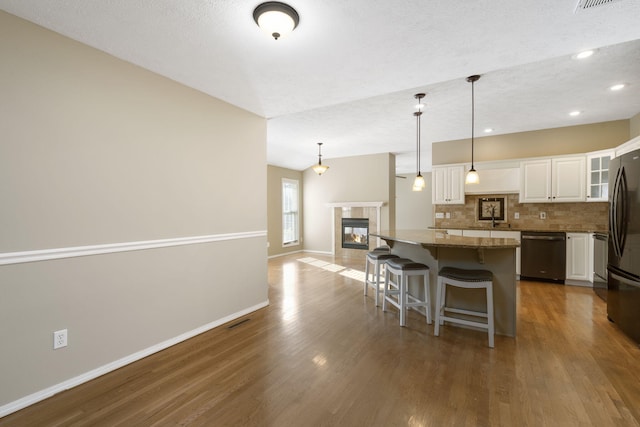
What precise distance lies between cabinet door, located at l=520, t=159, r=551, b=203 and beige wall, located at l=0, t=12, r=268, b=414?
5.01 m

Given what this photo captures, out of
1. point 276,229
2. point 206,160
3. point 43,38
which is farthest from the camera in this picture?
point 276,229

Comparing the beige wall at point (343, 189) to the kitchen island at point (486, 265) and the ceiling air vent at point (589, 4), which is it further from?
the ceiling air vent at point (589, 4)

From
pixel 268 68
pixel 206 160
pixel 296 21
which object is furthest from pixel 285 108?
pixel 296 21

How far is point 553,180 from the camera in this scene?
4.81 metres

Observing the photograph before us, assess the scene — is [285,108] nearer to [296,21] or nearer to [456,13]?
[296,21]

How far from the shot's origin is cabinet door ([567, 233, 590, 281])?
4.46 metres

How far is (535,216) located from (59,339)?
22.0 ft

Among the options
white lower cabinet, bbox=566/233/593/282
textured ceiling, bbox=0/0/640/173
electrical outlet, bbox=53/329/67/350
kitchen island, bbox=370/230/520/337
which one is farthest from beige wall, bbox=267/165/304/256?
white lower cabinet, bbox=566/233/593/282

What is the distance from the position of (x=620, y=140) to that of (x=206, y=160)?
6.33m

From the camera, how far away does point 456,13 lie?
1785mm

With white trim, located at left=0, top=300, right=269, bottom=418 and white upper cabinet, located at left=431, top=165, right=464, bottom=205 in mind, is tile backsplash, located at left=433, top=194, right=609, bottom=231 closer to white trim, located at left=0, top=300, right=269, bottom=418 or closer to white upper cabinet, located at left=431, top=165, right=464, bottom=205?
white upper cabinet, located at left=431, top=165, right=464, bottom=205

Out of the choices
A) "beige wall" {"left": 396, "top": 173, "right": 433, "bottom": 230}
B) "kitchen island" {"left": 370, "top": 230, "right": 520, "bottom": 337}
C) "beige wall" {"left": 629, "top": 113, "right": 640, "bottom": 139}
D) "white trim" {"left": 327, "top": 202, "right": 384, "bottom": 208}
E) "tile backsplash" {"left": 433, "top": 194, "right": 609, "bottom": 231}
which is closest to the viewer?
"kitchen island" {"left": 370, "top": 230, "right": 520, "bottom": 337}

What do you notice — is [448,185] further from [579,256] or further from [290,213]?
[290,213]

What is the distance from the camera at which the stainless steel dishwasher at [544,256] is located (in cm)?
459
